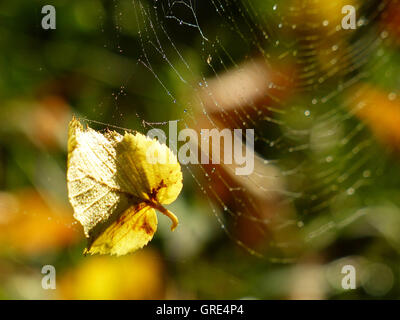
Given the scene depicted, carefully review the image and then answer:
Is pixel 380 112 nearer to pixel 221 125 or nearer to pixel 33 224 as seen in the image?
pixel 221 125

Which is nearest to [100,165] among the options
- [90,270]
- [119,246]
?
[119,246]

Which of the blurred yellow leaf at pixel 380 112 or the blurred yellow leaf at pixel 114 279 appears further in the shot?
the blurred yellow leaf at pixel 380 112

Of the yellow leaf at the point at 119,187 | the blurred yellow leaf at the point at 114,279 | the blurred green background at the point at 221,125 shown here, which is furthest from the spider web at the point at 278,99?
the yellow leaf at the point at 119,187

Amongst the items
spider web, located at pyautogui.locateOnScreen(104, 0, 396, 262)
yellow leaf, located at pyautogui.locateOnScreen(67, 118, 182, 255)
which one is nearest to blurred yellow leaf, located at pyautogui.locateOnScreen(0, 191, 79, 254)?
spider web, located at pyautogui.locateOnScreen(104, 0, 396, 262)

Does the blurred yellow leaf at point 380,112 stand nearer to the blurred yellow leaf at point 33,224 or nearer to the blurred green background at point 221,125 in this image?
the blurred green background at point 221,125

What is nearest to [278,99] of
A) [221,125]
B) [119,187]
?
[221,125]

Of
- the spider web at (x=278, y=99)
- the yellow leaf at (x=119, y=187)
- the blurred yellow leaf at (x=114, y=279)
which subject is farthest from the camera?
the spider web at (x=278, y=99)

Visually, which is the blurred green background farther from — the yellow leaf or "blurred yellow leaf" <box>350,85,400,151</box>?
the yellow leaf
